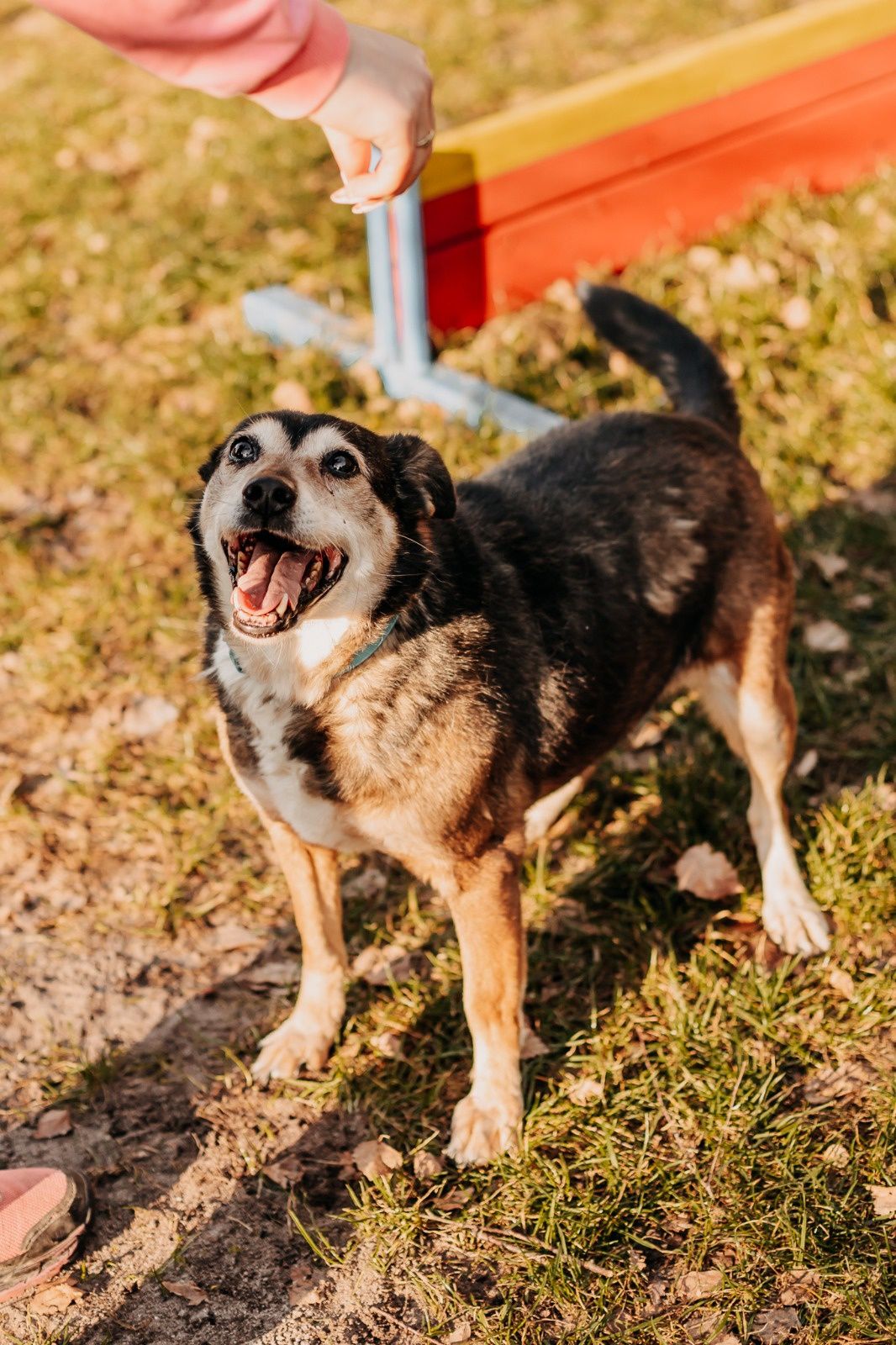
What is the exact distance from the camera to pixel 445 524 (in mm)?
3158

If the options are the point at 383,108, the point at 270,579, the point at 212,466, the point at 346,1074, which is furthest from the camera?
the point at 346,1074

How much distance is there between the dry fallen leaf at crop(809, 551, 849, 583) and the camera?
4.82 m

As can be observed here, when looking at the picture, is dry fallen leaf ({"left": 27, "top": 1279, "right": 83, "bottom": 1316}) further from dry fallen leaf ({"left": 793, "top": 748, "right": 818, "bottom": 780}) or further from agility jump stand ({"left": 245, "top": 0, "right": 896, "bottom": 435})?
agility jump stand ({"left": 245, "top": 0, "right": 896, "bottom": 435})

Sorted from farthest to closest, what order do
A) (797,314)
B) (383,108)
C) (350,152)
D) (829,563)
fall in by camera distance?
(797,314)
(829,563)
(350,152)
(383,108)

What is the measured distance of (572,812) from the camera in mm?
4168

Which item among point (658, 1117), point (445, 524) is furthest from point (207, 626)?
point (658, 1117)

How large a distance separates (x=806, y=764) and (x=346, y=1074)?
5.83ft

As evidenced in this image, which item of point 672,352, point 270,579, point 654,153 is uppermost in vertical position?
point 270,579

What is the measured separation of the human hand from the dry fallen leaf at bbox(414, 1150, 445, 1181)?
87.8 inches

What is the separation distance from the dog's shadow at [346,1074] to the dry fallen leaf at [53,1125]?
33 mm

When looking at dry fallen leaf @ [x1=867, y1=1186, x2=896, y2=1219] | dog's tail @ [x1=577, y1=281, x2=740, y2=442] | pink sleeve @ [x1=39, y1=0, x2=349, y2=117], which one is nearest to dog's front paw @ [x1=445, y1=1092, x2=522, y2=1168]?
dry fallen leaf @ [x1=867, y1=1186, x2=896, y2=1219]

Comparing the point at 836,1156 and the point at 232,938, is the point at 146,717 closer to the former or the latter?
the point at 232,938

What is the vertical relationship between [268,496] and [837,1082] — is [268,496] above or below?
above

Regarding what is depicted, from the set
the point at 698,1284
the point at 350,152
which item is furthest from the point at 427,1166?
the point at 350,152
